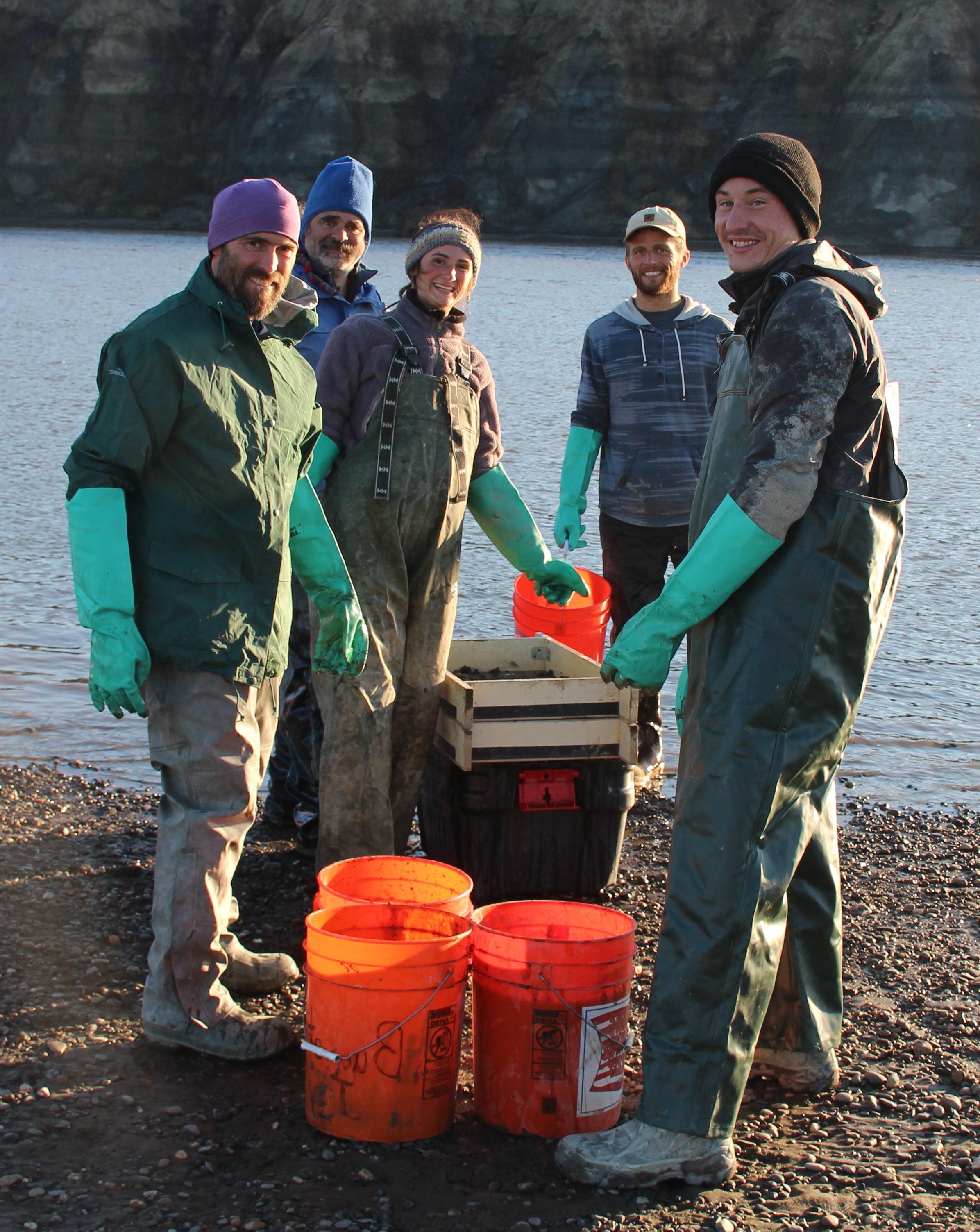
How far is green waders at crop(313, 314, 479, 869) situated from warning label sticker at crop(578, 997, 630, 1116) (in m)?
1.37

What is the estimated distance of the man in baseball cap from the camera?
6.07 metres

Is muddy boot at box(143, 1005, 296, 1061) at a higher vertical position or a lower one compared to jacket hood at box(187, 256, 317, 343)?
lower

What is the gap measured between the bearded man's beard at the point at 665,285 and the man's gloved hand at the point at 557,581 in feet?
4.63

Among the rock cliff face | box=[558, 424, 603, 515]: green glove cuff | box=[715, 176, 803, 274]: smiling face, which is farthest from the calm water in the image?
the rock cliff face

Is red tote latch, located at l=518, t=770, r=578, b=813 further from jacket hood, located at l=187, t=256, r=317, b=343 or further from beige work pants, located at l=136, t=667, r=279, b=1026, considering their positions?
jacket hood, located at l=187, t=256, r=317, b=343

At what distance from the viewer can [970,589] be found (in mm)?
10102

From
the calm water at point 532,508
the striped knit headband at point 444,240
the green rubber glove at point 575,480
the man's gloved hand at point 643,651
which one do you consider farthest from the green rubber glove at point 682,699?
the calm water at point 532,508

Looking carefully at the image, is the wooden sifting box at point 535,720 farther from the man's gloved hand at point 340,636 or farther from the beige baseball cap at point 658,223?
the beige baseball cap at point 658,223

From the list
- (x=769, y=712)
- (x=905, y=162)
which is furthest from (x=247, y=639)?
(x=905, y=162)

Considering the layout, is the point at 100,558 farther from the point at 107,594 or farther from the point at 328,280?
the point at 328,280

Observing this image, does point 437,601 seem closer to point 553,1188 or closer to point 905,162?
point 553,1188

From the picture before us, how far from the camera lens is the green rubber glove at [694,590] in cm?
324

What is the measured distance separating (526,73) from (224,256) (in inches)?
3378

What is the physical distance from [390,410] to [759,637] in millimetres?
1710
